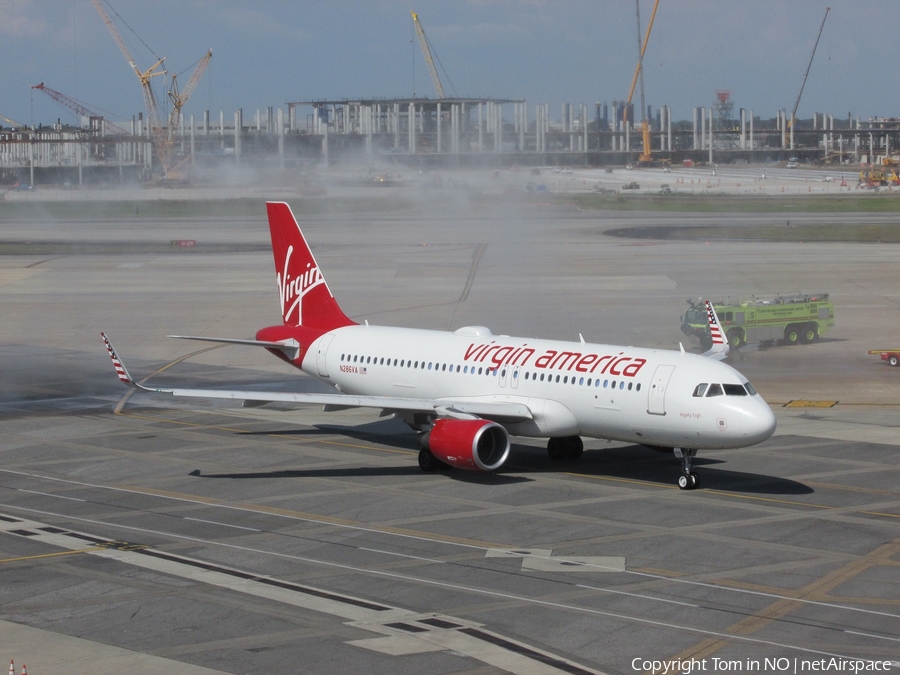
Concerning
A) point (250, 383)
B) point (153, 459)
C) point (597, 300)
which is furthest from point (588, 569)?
point (597, 300)

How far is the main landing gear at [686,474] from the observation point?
38.7 m

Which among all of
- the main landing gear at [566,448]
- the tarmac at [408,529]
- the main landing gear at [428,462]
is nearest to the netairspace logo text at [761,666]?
the tarmac at [408,529]

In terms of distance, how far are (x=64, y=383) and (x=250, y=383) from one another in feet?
34.8

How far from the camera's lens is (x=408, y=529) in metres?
34.3

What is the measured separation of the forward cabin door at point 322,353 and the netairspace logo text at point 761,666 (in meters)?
28.6

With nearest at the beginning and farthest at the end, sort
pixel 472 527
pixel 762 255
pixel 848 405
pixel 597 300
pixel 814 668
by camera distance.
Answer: pixel 814 668, pixel 472 527, pixel 848 405, pixel 597 300, pixel 762 255

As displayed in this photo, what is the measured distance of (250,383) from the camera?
60.6 metres

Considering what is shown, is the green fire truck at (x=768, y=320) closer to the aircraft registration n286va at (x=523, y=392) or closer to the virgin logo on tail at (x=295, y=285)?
the aircraft registration n286va at (x=523, y=392)

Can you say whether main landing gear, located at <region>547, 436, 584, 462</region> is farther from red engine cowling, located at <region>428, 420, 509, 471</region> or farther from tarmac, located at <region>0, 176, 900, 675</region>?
red engine cowling, located at <region>428, 420, 509, 471</region>

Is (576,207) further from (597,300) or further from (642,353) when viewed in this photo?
(642,353)

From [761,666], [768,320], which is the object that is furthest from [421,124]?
[761,666]

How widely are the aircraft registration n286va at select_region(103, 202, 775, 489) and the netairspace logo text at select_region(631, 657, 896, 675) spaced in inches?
564

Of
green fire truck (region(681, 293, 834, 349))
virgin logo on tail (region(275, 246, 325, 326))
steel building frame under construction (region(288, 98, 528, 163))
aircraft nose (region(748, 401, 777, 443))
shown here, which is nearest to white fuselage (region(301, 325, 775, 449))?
aircraft nose (region(748, 401, 777, 443))

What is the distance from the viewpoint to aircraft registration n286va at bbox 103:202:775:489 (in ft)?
124
